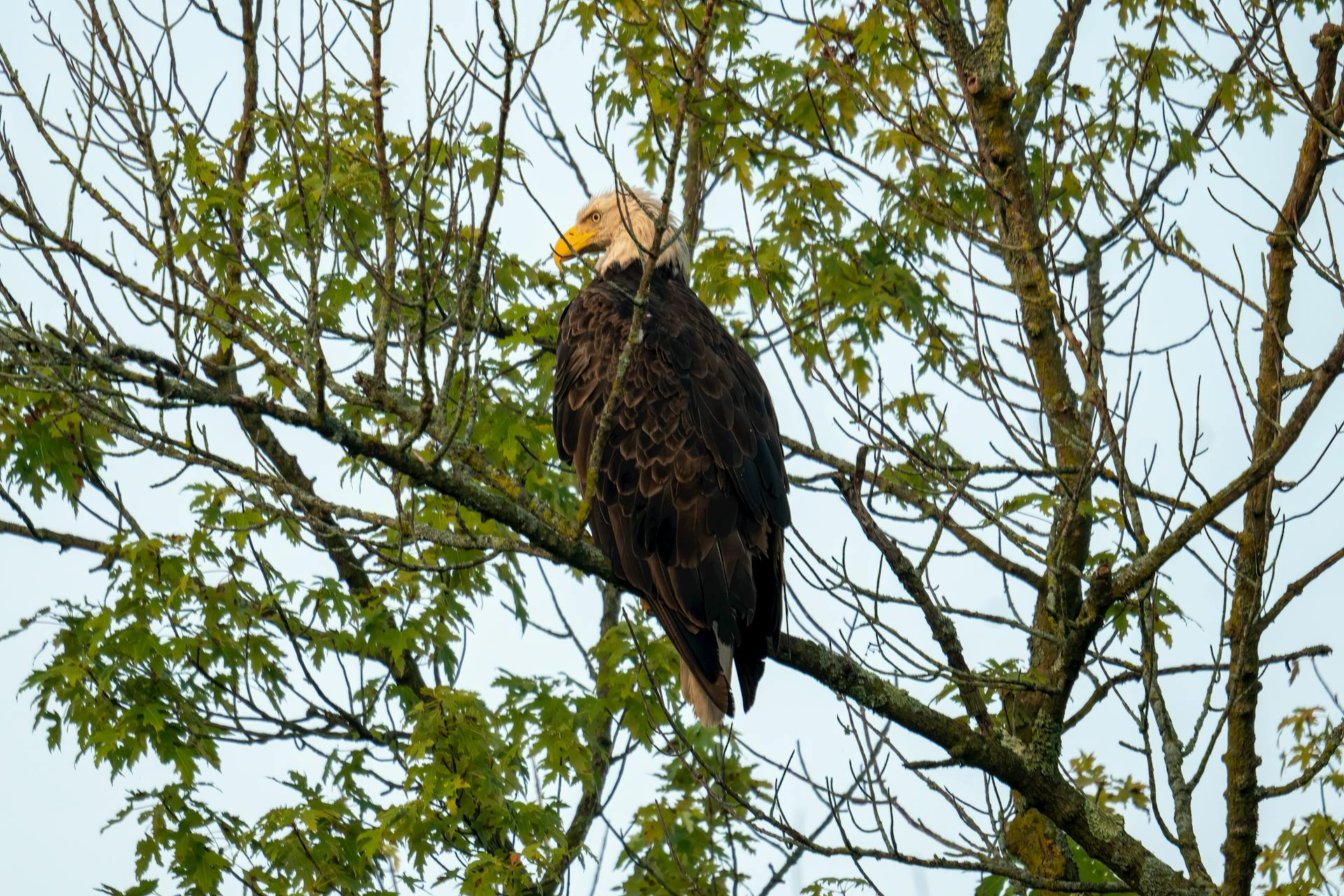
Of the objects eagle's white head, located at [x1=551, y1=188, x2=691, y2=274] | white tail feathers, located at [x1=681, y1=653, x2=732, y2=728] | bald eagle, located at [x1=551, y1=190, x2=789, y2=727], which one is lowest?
white tail feathers, located at [x1=681, y1=653, x2=732, y2=728]

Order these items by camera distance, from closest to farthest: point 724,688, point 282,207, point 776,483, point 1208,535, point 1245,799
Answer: point 1208,535, point 1245,799, point 724,688, point 776,483, point 282,207

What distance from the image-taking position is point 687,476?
4.86m

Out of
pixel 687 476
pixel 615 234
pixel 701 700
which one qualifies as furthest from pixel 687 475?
pixel 615 234

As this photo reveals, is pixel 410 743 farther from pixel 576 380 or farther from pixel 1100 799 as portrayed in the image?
pixel 1100 799

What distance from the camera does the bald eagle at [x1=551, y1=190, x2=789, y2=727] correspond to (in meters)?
4.59

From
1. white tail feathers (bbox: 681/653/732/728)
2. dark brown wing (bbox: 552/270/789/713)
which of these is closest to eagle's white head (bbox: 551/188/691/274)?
dark brown wing (bbox: 552/270/789/713)

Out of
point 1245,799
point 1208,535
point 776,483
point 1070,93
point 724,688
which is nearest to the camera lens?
point 1208,535

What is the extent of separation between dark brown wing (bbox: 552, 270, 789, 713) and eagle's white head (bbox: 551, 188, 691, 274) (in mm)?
1021

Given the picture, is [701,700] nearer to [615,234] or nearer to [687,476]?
[687,476]

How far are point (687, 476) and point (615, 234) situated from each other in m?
2.24

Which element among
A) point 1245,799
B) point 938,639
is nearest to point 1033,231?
point 938,639

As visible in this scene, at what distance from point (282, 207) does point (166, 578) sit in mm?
1535

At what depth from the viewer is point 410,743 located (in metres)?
5.16

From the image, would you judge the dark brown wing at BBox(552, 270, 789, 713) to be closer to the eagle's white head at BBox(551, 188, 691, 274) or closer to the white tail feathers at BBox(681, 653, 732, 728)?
the white tail feathers at BBox(681, 653, 732, 728)
